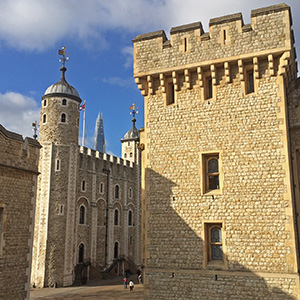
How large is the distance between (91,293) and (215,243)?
1706 centimetres

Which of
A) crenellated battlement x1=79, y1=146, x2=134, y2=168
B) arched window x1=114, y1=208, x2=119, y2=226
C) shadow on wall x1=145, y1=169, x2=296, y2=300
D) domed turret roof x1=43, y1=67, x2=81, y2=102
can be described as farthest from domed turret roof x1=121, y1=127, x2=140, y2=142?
shadow on wall x1=145, y1=169, x2=296, y2=300

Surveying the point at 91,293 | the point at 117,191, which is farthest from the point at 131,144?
the point at 91,293

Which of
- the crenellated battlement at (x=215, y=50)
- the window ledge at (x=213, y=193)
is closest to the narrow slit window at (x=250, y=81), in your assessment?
the crenellated battlement at (x=215, y=50)

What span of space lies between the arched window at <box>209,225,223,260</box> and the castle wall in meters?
6.63

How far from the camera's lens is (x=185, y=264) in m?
12.3

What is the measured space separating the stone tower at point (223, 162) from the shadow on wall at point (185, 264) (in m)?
0.03

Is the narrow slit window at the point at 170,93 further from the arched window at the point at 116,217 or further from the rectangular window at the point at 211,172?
the arched window at the point at 116,217

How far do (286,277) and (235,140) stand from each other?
449 cm

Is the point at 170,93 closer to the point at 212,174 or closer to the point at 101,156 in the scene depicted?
the point at 212,174

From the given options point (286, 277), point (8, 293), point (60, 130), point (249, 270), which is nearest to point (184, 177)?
point (249, 270)

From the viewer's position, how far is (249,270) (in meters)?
11.5

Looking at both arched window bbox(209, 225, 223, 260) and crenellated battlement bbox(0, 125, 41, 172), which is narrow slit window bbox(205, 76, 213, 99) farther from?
crenellated battlement bbox(0, 125, 41, 172)

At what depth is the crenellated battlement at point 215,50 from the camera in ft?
40.4

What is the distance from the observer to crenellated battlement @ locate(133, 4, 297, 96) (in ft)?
40.4
